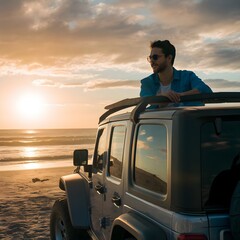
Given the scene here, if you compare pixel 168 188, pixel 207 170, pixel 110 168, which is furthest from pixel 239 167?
pixel 110 168

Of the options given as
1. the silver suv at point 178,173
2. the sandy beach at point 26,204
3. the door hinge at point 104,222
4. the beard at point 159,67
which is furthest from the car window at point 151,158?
the sandy beach at point 26,204

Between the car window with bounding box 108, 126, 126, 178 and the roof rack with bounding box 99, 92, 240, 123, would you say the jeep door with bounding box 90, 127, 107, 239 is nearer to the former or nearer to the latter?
the car window with bounding box 108, 126, 126, 178

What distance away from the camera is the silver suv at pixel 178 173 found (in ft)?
8.00

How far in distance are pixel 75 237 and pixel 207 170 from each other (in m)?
2.74

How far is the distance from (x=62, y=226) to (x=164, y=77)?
2393 millimetres

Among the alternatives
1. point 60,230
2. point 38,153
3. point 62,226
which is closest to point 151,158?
point 62,226

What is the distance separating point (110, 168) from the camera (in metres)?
3.89

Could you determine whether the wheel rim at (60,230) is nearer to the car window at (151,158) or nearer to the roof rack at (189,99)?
the car window at (151,158)

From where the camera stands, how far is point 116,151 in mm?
3740

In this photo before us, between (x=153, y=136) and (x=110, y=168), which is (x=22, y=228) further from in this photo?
(x=153, y=136)

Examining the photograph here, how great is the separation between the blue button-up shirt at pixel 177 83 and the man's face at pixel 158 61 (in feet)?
0.28

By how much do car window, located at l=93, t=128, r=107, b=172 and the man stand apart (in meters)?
0.67

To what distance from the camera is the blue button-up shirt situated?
4.05 m

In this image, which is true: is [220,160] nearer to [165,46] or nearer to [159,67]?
[159,67]
